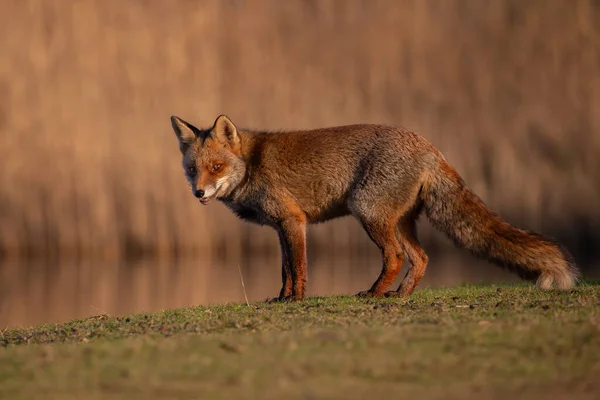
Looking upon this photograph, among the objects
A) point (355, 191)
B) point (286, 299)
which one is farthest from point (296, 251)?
point (355, 191)

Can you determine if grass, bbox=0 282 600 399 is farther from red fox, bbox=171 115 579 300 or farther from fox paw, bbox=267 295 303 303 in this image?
fox paw, bbox=267 295 303 303

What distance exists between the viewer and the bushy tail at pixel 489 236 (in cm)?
1203

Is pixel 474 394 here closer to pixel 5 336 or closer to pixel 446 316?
pixel 446 316

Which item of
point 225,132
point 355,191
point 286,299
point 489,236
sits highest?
point 225,132

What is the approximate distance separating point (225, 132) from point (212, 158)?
0.54 meters

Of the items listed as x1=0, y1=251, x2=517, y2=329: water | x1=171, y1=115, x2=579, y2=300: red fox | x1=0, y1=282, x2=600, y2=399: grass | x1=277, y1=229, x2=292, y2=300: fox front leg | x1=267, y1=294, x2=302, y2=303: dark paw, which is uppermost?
x1=171, y1=115, x2=579, y2=300: red fox

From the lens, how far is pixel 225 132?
13.9 m

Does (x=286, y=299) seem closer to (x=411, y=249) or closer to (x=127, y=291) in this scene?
(x=411, y=249)

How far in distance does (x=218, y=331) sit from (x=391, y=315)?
213cm

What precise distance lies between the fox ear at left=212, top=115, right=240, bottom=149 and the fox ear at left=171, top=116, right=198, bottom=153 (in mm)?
425

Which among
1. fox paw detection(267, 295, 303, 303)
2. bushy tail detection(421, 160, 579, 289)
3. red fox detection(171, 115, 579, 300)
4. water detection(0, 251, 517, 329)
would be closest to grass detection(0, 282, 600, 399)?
bushy tail detection(421, 160, 579, 289)

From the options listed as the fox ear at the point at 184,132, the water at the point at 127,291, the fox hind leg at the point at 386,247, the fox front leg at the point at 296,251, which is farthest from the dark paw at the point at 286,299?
the water at the point at 127,291

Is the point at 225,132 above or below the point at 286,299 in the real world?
above

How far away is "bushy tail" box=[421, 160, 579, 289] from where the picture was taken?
12.0 metres
